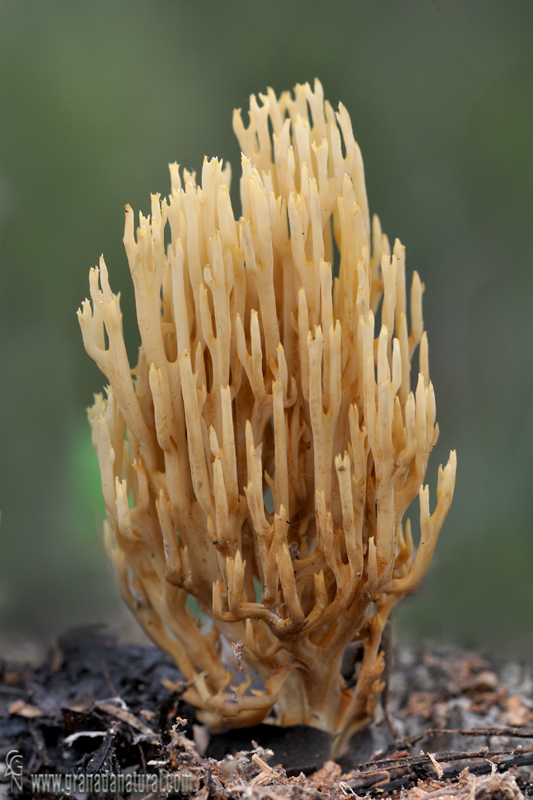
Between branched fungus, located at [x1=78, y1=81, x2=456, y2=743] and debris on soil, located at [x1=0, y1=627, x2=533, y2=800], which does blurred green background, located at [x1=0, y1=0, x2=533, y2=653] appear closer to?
debris on soil, located at [x1=0, y1=627, x2=533, y2=800]

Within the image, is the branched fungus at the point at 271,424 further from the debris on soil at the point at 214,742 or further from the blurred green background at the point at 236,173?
the blurred green background at the point at 236,173

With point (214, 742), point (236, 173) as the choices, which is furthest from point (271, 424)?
point (236, 173)

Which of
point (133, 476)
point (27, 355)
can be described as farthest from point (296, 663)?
point (27, 355)

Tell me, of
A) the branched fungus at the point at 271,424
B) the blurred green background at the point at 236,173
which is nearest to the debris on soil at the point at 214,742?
the branched fungus at the point at 271,424

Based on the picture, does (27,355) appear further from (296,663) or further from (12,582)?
(296,663)

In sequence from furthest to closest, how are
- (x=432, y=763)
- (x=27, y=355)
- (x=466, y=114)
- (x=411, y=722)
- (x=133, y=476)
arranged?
(x=466, y=114)
(x=27, y=355)
(x=411, y=722)
(x=133, y=476)
(x=432, y=763)

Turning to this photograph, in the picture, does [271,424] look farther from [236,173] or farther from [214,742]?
[236,173]

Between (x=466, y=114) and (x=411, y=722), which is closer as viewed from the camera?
(x=411, y=722)
